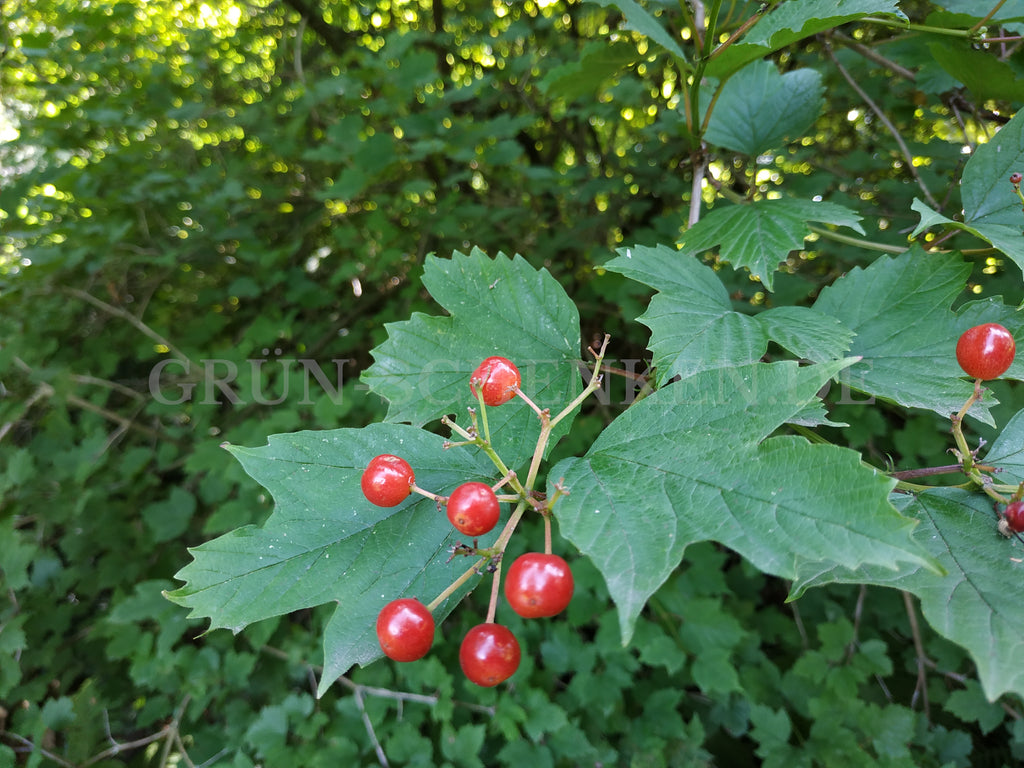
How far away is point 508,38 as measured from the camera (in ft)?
9.62

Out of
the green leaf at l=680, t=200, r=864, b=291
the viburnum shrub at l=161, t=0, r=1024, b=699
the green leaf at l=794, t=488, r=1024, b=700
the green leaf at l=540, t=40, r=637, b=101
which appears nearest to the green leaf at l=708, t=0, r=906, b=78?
the viburnum shrub at l=161, t=0, r=1024, b=699

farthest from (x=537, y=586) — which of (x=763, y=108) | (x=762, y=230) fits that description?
(x=763, y=108)

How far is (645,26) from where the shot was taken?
1116 millimetres

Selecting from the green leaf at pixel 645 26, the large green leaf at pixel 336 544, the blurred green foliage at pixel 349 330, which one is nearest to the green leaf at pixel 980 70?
the blurred green foliage at pixel 349 330

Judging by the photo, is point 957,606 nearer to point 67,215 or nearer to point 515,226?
point 515,226

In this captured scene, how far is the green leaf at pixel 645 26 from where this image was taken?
1.08 meters

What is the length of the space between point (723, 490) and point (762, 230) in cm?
66

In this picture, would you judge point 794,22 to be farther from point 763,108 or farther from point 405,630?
point 405,630

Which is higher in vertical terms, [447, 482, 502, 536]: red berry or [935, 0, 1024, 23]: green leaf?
[935, 0, 1024, 23]: green leaf

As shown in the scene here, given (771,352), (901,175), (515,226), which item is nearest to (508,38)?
(515,226)

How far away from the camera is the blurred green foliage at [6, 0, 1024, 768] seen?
1911 mm

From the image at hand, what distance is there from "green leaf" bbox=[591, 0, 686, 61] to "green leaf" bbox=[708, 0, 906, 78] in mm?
85

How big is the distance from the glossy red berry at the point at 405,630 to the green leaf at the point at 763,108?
1.36 meters

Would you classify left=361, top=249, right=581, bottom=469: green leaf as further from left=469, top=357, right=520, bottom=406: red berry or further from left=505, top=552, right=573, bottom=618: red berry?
left=505, top=552, right=573, bottom=618: red berry
